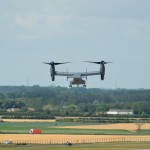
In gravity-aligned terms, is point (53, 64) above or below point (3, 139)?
above

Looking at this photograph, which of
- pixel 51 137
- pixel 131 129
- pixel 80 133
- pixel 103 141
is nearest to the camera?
pixel 103 141

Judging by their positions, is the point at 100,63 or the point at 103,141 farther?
the point at 103,141

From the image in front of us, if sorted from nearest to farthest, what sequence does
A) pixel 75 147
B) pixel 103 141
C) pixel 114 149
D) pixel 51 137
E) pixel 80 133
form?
pixel 114 149 → pixel 75 147 → pixel 103 141 → pixel 51 137 → pixel 80 133

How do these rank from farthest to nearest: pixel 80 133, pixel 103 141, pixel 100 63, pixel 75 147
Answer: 1. pixel 80 133
2. pixel 103 141
3. pixel 75 147
4. pixel 100 63

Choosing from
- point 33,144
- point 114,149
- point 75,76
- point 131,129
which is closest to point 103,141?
point 33,144

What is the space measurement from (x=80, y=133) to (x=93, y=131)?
32.5ft

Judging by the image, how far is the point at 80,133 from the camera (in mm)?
174500

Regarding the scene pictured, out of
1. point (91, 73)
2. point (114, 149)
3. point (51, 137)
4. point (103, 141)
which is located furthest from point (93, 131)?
point (91, 73)

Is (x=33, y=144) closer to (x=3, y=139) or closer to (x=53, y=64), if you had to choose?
(x=3, y=139)

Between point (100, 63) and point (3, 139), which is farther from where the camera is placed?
point (3, 139)

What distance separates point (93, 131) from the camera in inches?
7239

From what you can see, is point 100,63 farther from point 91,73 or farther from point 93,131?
point 93,131

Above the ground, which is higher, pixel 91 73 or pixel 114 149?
pixel 91 73

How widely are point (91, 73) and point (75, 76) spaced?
2578 millimetres
